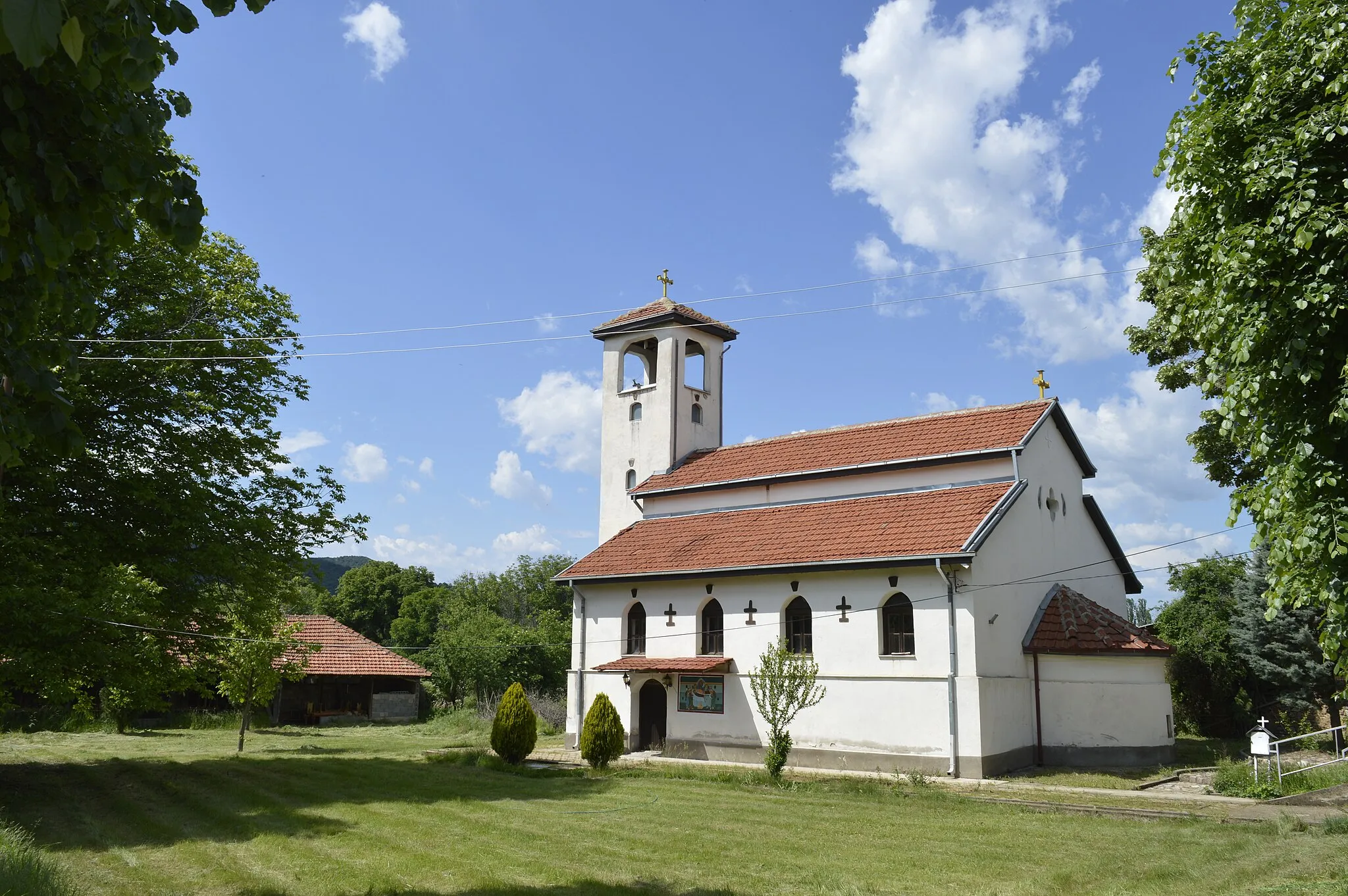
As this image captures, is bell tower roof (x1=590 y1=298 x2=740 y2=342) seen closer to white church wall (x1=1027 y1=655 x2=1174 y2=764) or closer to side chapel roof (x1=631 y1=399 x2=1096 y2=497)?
side chapel roof (x1=631 y1=399 x2=1096 y2=497)

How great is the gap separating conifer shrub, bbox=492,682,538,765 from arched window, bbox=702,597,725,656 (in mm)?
4948

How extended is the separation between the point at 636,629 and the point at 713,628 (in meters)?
2.74

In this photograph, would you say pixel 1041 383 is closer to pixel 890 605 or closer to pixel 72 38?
pixel 890 605

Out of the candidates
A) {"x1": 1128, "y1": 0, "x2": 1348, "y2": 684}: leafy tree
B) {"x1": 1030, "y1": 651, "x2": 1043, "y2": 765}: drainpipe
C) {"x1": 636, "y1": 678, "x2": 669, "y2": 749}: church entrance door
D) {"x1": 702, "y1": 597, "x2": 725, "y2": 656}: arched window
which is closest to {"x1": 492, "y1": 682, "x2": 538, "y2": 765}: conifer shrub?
{"x1": 636, "y1": 678, "x2": 669, "y2": 749}: church entrance door

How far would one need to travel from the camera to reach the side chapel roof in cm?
2370

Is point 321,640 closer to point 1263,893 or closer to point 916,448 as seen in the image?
point 916,448

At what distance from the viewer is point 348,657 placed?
3753 cm

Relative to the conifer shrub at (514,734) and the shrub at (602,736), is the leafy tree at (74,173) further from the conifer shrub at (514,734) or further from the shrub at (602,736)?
the conifer shrub at (514,734)

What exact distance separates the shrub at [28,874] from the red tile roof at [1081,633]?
19124 millimetres

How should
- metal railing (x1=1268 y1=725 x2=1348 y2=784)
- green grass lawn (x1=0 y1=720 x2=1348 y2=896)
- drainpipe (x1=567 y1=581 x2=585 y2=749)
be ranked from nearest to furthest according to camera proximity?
green grass lawn (x1=0 y1=720 x2=1348 y2=896) < metal railing (x1=1268 y1=725 x2=1348 y2=784) < drainpipe (x1=567 y1=581 x2=585 y2=749)

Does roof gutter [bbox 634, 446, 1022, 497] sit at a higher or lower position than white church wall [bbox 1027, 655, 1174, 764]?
higher

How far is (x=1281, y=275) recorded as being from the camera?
7.71m

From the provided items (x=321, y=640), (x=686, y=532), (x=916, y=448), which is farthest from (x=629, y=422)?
(x=321, y=640)

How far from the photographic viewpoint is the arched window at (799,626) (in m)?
23.1
